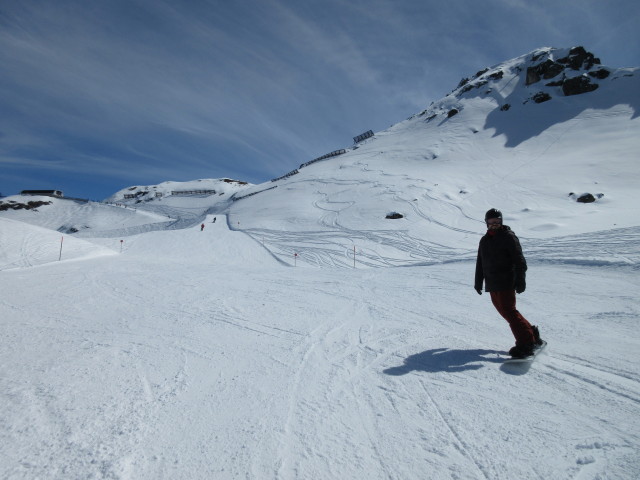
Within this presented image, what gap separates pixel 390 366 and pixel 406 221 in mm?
27343

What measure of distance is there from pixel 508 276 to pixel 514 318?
1.88ft

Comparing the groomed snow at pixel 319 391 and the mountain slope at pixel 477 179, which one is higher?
the mountain slope at pixel 477 179

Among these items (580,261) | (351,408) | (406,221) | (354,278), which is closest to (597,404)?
(351,408)

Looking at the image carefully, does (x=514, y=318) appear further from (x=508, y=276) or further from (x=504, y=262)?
(x=504, y=262)

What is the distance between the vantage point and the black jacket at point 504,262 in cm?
411

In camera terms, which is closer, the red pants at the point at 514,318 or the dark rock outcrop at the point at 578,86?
the red pants at the point at 514,318

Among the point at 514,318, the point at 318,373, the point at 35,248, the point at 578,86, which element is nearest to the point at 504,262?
the point at 514,318

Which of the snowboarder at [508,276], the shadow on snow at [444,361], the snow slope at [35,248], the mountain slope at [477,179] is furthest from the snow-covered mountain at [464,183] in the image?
the snowboarder at [508,276]

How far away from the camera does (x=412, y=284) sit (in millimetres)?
9609

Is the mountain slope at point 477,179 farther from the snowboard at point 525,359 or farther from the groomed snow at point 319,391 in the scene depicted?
the snowboard at point 525,359

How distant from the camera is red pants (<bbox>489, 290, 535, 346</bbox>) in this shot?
4.11m

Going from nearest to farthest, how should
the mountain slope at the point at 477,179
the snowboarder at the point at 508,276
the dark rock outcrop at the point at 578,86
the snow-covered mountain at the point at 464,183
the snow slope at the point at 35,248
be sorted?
the snowboarder at the point at 508,276 → the snow slope at the point at 35,248 → the mountain slope at the point at 477,179 → the snow-covered mountain at the point at 464,183 → the dark rock outcrop at the point at 578,86

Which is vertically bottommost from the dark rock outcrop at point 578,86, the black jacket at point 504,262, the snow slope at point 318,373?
the snow slope at point 318,373

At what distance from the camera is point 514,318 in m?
4.18
